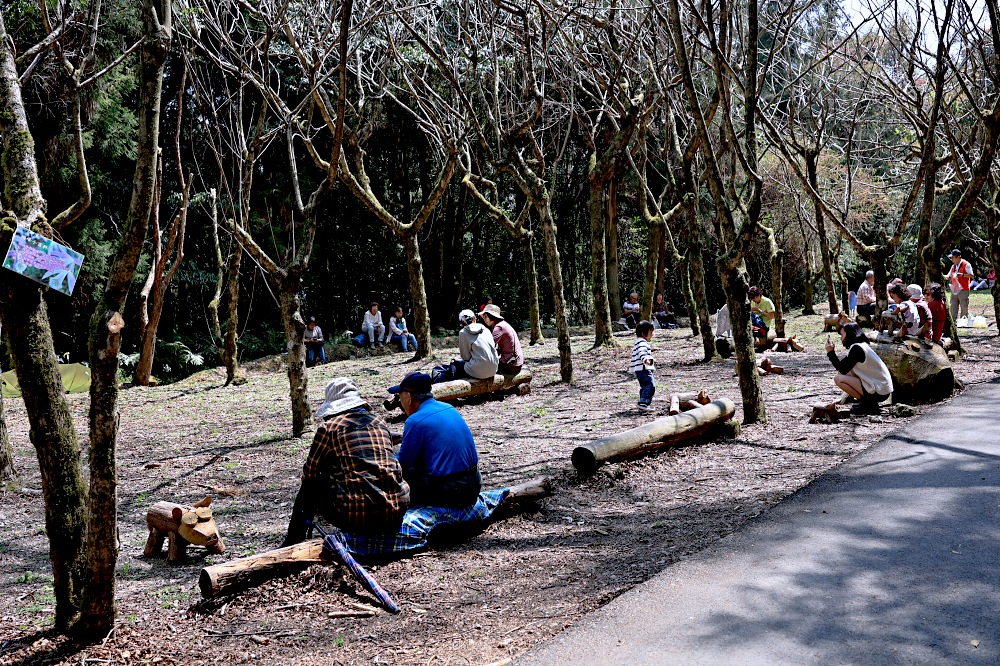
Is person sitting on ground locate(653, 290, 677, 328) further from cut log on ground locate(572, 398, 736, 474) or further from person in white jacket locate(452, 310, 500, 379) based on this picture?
cut log on ground locate(572, 398, 736, 474)

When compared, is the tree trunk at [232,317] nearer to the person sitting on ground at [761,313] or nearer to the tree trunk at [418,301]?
the tree trunk at [418,301]

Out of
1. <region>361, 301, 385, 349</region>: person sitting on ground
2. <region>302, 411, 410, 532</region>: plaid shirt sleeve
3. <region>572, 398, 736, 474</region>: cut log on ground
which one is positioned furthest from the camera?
<region>361, 301, 385, 349</region>: person sitting on ground

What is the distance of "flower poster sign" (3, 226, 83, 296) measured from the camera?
4160 millimetres

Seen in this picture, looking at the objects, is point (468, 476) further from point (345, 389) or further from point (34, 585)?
point (34, 585)

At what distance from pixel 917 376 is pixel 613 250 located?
49.8 feet

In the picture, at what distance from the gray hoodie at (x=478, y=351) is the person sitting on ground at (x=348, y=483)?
20.6ft

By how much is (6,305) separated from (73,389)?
13887 millimetres

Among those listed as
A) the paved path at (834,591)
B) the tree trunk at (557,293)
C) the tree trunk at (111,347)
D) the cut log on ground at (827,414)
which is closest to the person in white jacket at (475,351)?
the tree trunk at (557,293)

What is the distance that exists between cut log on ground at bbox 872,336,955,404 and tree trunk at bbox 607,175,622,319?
46.9ft

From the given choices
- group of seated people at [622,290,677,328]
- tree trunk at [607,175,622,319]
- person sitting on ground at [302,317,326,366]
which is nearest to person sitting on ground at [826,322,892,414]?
person sitting on ground at [302,317,326,366]

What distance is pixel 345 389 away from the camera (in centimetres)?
575

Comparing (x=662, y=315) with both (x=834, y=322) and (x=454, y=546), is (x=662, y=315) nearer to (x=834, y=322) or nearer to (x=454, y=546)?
(x=834, y=322)

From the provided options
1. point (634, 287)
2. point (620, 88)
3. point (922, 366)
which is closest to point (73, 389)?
point (620, 88)

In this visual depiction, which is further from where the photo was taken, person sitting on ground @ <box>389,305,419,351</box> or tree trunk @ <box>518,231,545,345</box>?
person sitting on ground @ <box>389,305,419,351</box>
